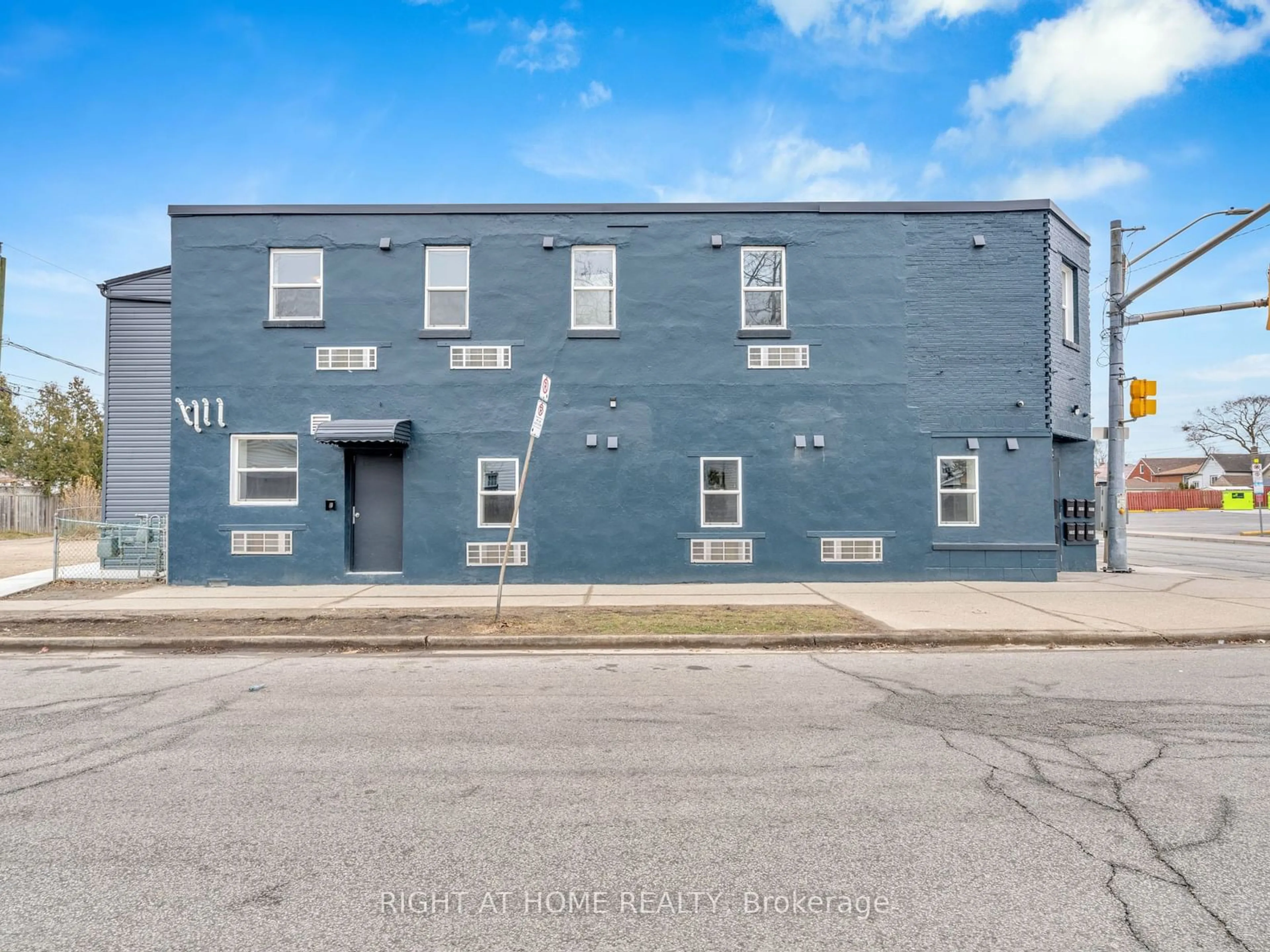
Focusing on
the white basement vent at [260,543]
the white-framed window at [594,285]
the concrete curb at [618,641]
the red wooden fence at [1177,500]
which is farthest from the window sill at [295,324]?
the red wooden fence at [1177,500]

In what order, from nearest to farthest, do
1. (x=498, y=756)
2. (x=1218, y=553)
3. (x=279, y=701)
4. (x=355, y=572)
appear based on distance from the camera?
(x=498, y=756)
(x=279, y=701)
(x=355, y=572)
(x=1218, y=553)

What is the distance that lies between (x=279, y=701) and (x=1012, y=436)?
1259 centimetres

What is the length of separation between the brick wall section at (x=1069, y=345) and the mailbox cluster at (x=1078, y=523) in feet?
4.36

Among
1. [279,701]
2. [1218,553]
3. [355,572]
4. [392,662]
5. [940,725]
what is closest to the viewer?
[940,725]

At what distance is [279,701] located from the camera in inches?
256

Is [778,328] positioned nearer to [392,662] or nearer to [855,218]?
[855,218]

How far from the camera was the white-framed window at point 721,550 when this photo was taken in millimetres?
13836

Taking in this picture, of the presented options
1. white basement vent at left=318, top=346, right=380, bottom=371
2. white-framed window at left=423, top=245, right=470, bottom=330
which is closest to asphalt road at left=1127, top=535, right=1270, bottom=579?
white-framed window at left=423, top=245, right=470, bottom=330

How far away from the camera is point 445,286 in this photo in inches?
558

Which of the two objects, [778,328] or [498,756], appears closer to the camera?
[498,756]

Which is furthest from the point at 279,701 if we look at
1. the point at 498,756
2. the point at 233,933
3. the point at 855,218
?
the point at 855,218

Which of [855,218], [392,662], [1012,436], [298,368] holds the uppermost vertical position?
[855,218]

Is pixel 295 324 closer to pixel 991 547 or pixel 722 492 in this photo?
pixel 722 492

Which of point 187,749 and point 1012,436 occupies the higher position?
point 1012,436
